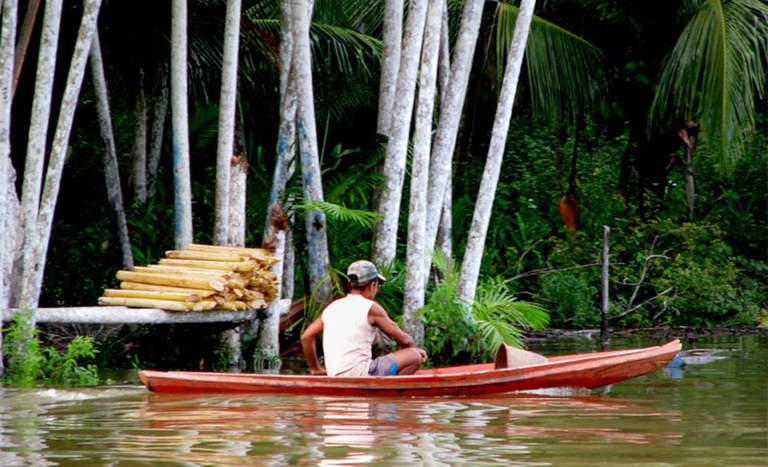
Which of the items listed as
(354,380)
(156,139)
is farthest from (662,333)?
(354,380)

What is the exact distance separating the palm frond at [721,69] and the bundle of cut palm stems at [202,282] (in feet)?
→ 24.1

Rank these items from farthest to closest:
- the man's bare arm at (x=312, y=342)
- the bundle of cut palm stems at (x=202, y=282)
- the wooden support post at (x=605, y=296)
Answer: the wooden support post at (x=605, y=296) < the bundle of cut palm stems at (x=202, y=282) < the man's bare arm at (x=312, y=342)

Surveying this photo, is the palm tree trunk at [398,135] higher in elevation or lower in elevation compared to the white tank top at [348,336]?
higher

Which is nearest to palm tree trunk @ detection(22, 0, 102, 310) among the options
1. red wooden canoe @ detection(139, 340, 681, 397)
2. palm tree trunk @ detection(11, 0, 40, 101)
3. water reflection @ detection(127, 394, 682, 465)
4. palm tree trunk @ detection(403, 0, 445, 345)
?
palm tree trunk @ detection(11, 0, 40, 101)

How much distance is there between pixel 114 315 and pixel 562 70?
363 inches

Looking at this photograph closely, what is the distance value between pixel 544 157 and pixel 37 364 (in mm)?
11695

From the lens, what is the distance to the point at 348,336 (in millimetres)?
9031

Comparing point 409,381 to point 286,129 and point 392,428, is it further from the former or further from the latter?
point 286,129

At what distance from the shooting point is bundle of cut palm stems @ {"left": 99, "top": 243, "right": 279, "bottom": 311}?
1044 centimetres

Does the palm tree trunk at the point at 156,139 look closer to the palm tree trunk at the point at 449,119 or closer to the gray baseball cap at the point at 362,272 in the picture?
the palm tree trunk at the point at 449,119

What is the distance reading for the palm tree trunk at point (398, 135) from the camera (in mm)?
11805

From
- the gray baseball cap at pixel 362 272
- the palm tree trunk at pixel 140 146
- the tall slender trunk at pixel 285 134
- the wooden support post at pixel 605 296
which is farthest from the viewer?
the palm tree trunk at pixel 140 146

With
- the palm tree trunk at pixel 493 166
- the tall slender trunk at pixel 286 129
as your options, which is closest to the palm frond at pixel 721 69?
the palm tree trunk at pixel 493 166

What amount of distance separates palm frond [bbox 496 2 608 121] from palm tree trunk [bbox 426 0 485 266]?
3.37m
